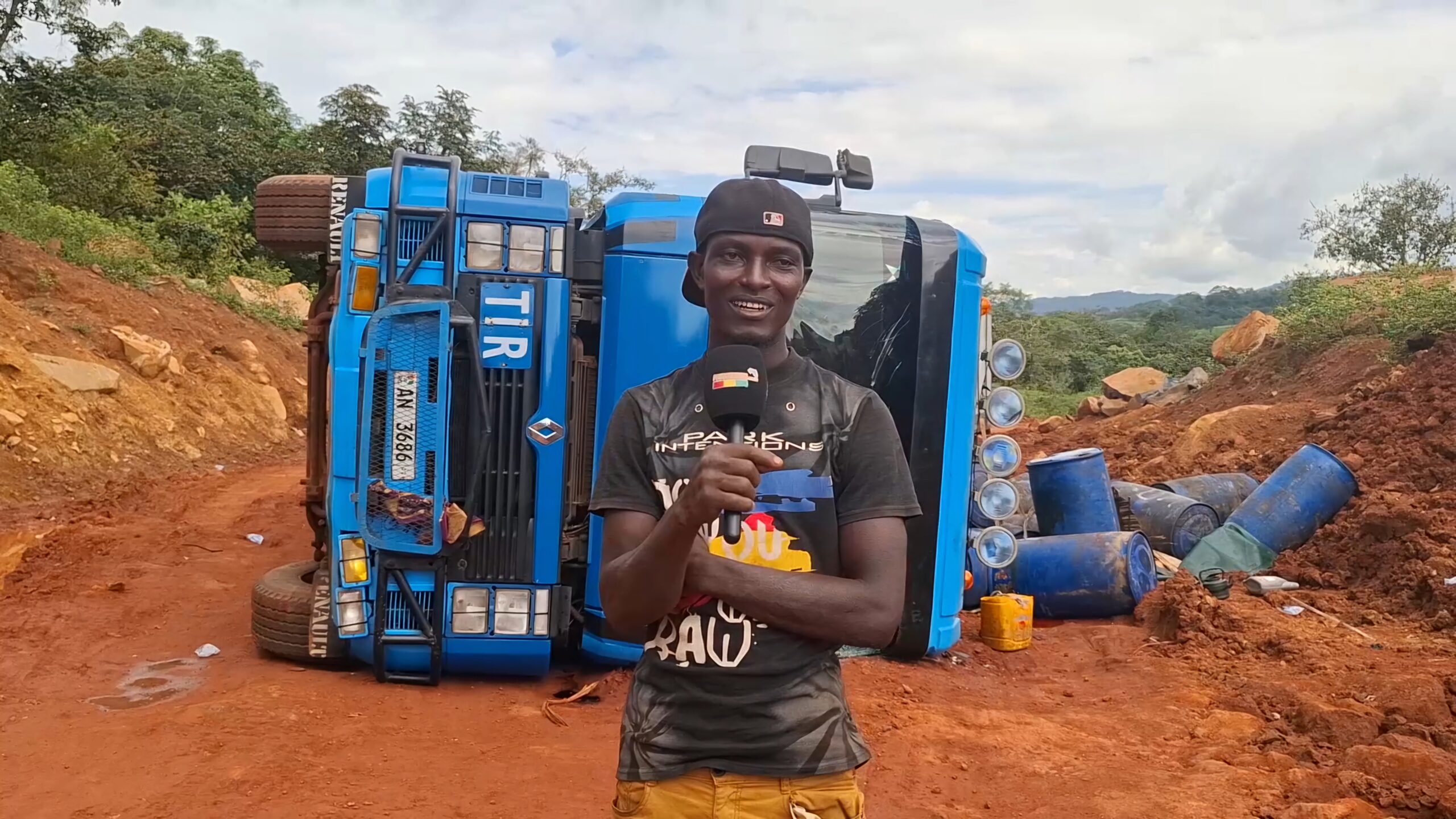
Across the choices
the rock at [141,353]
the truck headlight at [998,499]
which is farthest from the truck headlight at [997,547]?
the rock at [141,353]

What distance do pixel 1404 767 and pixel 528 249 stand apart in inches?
173

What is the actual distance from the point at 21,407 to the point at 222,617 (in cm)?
559

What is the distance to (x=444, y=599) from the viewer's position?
490 cm

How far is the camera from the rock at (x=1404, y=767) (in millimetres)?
4102

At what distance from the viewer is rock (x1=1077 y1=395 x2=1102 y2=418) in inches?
814

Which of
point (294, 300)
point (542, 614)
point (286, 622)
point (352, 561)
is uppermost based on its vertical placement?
point (294, 300)

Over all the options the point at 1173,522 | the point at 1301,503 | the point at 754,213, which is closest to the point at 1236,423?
the point at 1301,503

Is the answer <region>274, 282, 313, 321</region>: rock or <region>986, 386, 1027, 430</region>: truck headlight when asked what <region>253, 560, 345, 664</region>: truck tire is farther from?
<region>274, 282, 313, 321</region>: rock

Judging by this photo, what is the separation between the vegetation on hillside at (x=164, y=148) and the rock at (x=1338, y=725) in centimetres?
1519

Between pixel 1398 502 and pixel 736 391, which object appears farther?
pixel 1398 502

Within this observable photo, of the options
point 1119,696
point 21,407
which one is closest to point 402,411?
point 1119,696

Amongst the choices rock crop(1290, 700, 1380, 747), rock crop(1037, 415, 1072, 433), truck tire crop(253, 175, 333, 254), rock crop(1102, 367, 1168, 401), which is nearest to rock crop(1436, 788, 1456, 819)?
rock crop(1290, 700, 1380, 747)

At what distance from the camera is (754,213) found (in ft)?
6.45

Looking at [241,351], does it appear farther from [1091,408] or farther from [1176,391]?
[1176,391]
